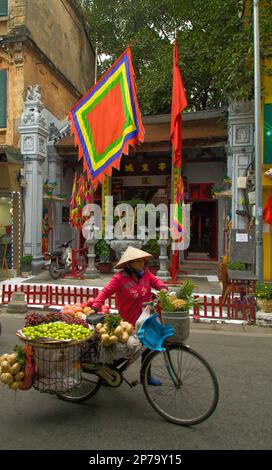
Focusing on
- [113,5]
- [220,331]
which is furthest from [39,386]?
[113,5]

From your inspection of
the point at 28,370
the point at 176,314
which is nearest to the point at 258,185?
the point at 176,314

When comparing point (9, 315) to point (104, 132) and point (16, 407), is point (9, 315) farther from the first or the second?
point (104, 132)

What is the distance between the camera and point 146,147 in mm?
14664

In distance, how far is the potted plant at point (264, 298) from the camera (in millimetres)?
7582

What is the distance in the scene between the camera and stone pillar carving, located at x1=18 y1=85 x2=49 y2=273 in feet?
44.7

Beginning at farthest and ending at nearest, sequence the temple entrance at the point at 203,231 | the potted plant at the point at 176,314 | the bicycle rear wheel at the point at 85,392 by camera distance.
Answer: the temple entrance at the point at 203,231, the bicycle rear wheel at the point at 85,392, the potted plant at the point at 176,314

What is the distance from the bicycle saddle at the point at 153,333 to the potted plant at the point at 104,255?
998 cm

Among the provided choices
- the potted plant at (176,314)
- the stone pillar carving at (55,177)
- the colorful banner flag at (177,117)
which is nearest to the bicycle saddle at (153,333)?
the potted plant at (176,314)

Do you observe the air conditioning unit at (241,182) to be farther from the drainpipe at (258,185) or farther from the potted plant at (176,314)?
the potted plant at (176,314)

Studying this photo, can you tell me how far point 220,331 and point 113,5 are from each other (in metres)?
20.8

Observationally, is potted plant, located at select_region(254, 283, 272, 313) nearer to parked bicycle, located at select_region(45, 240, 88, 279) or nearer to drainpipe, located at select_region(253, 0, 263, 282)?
drainpipe, located at select_region(253, 0, 263, 282)

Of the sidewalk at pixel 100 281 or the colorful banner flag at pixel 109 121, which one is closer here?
the colorful banner flag at pixel 109 121

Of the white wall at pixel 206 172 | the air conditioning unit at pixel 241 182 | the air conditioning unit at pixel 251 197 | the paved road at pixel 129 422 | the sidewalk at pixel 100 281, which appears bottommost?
the paved road at pixel 129 422

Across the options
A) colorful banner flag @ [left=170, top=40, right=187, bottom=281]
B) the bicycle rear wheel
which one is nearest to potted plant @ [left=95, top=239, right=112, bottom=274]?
colorful banner flag @ [left=170, top=40, right=187, bottom=281]
